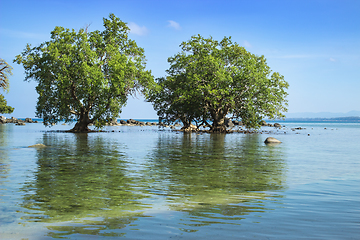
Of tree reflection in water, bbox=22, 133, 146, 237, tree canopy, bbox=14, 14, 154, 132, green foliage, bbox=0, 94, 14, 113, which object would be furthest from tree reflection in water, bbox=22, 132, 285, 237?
green foliage, bbox=0, 94, 14, 113

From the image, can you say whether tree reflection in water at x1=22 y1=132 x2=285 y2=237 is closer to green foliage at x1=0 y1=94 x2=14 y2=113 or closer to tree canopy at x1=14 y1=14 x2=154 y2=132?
tree canopy at x1=14 y1=14 x2=154 y2=132

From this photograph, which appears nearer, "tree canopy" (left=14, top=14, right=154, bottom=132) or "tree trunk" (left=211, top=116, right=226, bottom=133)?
"tree canopy" (left=14, top=14, right=154, bottom=132)

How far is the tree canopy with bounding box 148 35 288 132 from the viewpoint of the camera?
157ft

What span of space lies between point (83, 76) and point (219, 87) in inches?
804

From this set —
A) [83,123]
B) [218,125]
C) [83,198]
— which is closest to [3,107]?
[83,123]

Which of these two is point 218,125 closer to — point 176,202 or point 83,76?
point 83,76

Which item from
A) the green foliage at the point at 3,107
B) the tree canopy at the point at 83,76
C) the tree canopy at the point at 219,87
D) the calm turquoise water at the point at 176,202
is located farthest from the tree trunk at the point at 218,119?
the green foliage at the point at 3,107

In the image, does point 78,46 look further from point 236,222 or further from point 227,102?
point 236,222

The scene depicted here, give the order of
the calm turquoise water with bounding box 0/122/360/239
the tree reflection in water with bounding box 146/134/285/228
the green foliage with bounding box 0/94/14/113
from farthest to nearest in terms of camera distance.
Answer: the green foliage with bounding box 0/94/14/113 → the tree reflection in water with bounding box 146/134/285/228 → the calm turquoise water with bounding box 0/122/360/239

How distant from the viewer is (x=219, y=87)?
48.3 metres

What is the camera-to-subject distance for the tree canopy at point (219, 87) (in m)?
47.8

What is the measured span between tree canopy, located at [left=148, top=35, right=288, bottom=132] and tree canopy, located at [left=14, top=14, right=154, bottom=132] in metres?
6.46

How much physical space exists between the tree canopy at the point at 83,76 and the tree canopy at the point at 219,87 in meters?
6.46

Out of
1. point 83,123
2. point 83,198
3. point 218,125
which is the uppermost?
point 83,123
